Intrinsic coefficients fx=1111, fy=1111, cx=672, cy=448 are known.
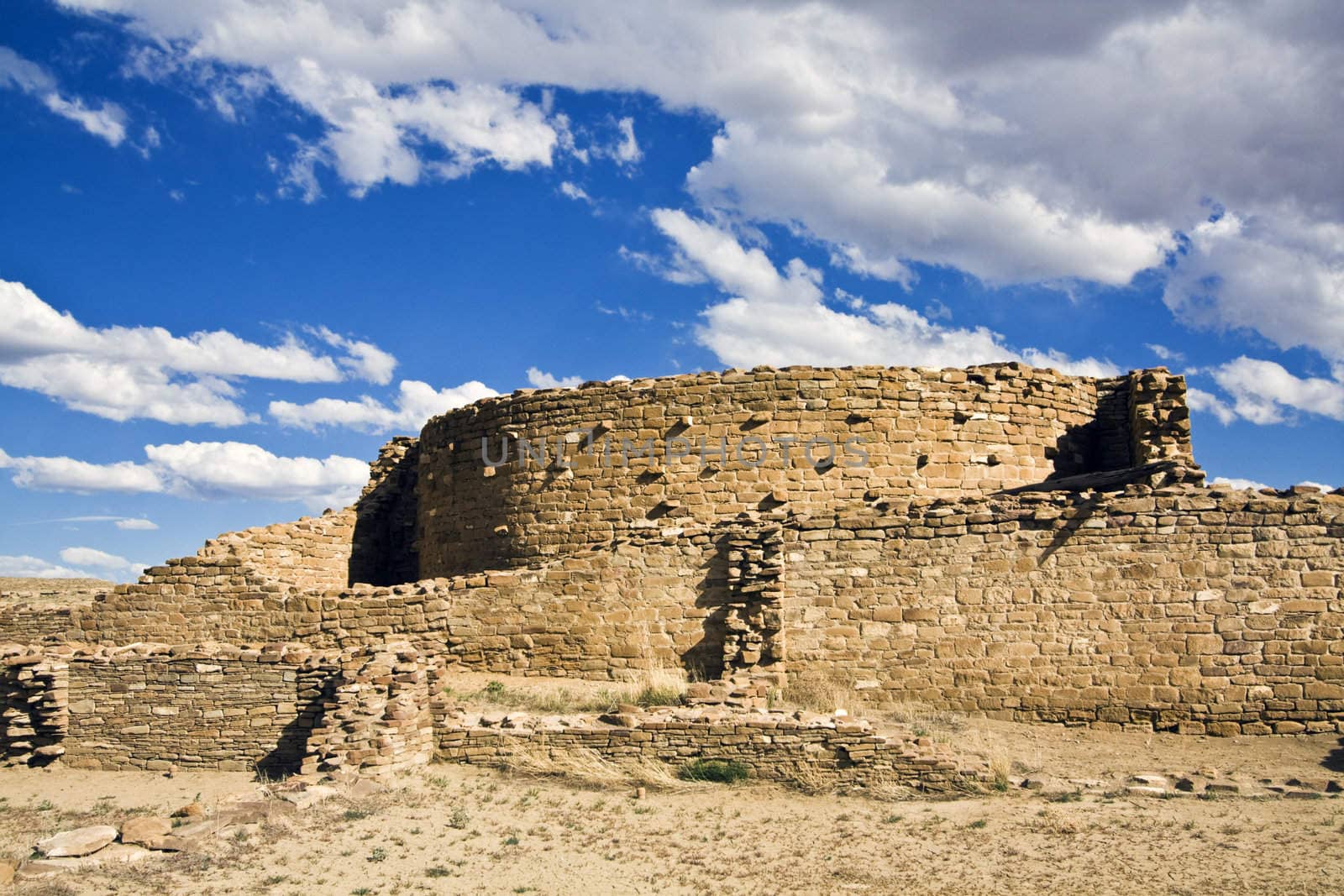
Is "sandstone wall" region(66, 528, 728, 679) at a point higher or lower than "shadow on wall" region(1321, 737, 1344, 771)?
higher

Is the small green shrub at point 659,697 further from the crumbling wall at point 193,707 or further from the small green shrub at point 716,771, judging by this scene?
the crumbling wall at point 193,707

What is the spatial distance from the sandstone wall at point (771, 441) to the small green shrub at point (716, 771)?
517cm

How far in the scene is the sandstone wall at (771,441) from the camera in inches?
658

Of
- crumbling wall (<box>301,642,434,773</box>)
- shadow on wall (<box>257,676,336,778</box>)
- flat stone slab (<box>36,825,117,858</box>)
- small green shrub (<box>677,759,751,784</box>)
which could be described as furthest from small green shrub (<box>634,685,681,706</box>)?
flat stone slab (<box>36,825,117,858</box>)

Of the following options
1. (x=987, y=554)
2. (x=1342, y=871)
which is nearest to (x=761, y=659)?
(x=987, y=554)

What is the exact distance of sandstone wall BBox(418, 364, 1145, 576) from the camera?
1670 centimetres

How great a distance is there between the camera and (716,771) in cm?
1112

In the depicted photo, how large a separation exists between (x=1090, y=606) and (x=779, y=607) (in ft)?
12.0

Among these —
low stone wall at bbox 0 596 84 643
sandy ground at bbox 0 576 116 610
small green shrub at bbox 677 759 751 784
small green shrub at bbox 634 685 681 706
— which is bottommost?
small green shrub at bbox 677 759 751 784

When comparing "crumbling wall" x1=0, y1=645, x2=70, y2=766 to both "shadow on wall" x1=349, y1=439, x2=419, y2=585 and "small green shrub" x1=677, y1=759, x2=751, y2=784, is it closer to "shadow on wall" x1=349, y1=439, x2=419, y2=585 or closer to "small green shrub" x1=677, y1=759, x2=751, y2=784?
"small green shrub" x1=677, y1=759, x2=751, y2=784

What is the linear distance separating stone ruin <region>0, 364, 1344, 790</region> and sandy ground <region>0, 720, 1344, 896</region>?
79 cm

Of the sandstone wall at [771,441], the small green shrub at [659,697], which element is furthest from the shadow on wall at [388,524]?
the small green shrub at [659,697]

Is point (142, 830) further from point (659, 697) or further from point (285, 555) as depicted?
point (285, 555)

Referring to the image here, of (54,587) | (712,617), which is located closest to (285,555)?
(712,617)
